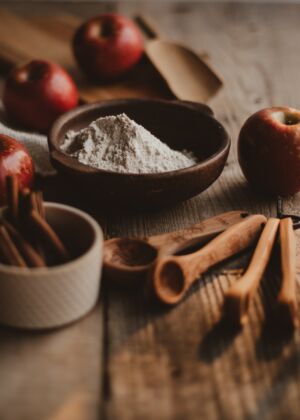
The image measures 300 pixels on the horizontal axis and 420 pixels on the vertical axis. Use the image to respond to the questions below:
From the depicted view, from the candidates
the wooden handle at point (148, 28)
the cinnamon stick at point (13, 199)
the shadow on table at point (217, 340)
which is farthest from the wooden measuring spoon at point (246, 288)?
the wooden handle at point (148, 28)

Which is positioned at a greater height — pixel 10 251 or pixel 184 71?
pixel 10 251

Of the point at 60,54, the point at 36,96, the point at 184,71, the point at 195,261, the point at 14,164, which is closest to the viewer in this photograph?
the point at 195,261

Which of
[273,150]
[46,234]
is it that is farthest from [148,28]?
[46,234]

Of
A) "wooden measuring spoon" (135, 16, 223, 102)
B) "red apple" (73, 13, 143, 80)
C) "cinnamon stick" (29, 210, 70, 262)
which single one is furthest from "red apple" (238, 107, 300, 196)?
"red apple" (73, 13, 143, 80)

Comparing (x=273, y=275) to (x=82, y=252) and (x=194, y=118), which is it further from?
(x=194, y=118)

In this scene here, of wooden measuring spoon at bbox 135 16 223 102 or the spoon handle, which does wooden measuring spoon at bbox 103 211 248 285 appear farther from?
wooden measuring spoon at bbox 135 16 223 102

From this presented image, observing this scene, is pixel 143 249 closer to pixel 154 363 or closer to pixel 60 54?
pixel 154 363
